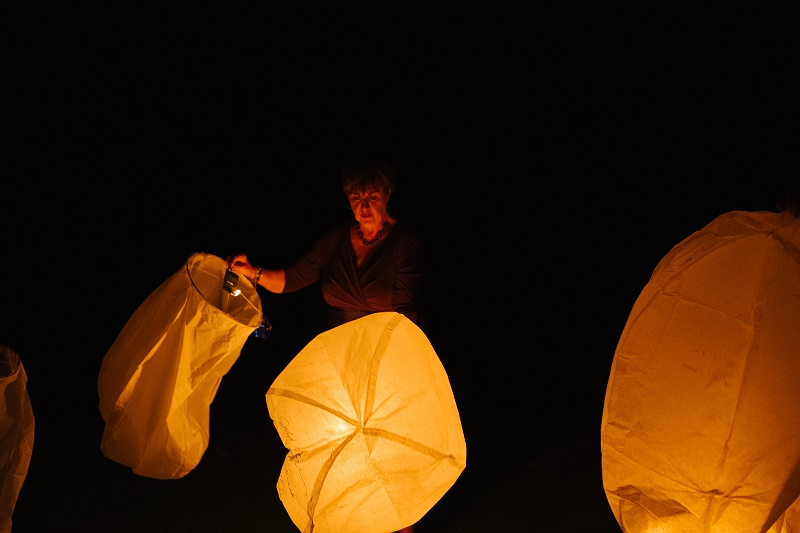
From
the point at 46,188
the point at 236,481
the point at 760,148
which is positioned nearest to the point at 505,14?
the point at 760,148

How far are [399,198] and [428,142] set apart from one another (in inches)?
16.6

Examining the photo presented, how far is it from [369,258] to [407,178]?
146 cm

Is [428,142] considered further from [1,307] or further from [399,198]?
[1,307]

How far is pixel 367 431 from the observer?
1507mm

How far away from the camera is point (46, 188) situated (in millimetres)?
3664

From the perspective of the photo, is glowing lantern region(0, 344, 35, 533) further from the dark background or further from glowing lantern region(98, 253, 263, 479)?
the dark background

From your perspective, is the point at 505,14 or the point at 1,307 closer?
the point at 505,14

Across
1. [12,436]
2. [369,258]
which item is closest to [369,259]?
[369,258]

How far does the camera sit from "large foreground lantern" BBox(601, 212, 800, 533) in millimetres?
1308

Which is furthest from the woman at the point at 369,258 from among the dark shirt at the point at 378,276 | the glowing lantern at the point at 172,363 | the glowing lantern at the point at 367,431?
the glowing lantern at the point at 367,431

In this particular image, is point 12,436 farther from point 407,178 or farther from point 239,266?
point 407,178

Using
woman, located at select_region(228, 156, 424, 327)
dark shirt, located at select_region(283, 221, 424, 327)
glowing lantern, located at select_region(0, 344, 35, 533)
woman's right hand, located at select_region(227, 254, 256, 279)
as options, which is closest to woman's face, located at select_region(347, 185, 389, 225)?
woman, located at select_region(228, 156, 424, 327)

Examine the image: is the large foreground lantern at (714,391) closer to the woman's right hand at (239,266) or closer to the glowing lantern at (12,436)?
the woman's right hand at (239,266)

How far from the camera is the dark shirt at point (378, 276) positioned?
220 centimetres
